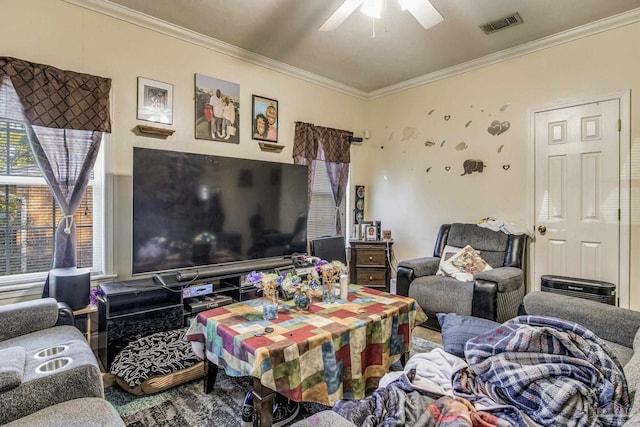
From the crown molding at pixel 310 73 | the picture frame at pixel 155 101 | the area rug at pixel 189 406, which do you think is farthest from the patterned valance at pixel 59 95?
the area rug at pixel 189 406

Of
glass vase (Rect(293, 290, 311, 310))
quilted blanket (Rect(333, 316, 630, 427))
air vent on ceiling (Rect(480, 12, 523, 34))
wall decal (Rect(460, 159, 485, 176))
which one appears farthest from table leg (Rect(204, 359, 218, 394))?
air vent on ceiling (Rect(480, 12, 523, 34))

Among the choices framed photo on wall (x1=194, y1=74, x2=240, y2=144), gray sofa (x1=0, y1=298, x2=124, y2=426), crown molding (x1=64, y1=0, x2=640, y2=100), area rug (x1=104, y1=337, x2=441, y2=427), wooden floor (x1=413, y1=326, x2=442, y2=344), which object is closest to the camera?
gray sofa (x1=0, y1=298, x2=124, y2=426)

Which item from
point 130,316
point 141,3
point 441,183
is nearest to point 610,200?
point 441,183

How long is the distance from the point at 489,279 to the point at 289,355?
1953 mm

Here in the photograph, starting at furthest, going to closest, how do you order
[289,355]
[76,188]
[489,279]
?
[489,279], [76,188], [289,355]

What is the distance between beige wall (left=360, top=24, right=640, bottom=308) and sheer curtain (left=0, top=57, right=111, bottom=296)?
3058 millimetres

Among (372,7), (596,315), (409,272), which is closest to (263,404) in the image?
(596,315)

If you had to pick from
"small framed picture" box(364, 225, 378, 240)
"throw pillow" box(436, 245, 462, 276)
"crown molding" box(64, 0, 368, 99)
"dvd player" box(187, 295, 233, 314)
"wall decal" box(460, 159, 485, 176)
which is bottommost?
"dvd player" box(187, 295, 233, 314)

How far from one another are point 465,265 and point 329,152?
2.05 m

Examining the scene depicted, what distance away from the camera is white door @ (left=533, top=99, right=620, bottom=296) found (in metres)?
3.00

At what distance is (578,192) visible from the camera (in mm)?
3176

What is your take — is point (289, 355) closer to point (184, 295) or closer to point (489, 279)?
point (184, 295)

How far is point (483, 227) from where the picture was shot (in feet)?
11.8

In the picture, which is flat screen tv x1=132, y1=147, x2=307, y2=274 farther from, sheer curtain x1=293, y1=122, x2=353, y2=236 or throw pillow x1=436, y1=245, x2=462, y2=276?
throw pillow x1=436, y1=245, x2=462, y2=276
